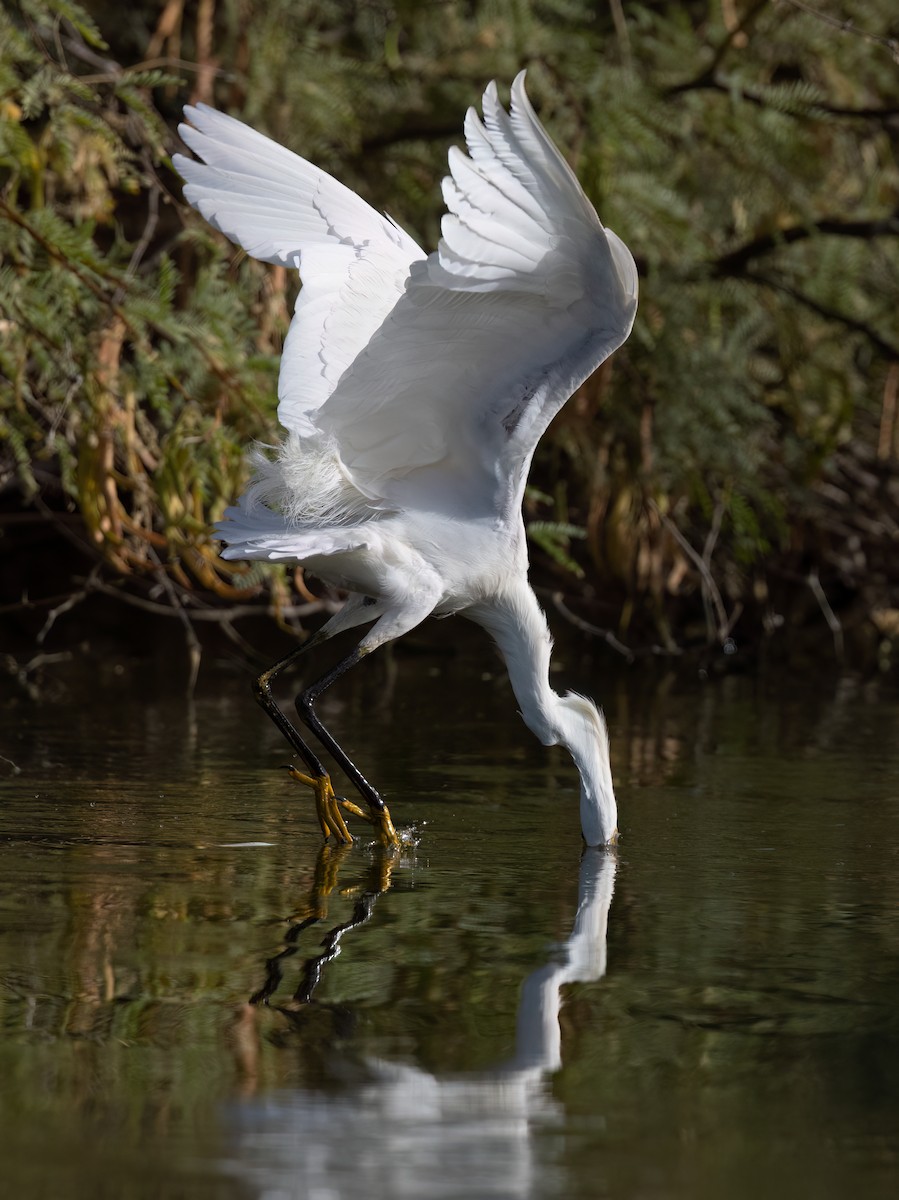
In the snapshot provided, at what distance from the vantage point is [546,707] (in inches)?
215

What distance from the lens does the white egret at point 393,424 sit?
4992 millimetres

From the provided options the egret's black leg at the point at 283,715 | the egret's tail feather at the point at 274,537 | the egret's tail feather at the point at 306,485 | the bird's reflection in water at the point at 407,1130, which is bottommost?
the bird's reflection in water at the point at 407,1130

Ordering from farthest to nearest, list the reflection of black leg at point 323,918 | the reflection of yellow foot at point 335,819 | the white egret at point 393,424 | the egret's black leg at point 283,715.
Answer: the egret's black leg at point 283,715
the reflection of yellow foot at point 335,819
the white egret at point 393,424
the reflection of black leg at point 323,918

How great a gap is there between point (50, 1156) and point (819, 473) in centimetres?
755

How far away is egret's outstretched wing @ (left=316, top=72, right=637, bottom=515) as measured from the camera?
14.7 ft

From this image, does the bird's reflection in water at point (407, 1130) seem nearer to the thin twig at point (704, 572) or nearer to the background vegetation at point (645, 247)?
the background vegetation at point (645, 247)

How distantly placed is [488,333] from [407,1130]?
2.61m

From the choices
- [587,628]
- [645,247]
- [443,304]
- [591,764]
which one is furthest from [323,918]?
[645,247]

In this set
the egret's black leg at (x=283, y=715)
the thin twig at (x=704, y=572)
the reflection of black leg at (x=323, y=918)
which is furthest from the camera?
the thin twig at (x=704, y=572)

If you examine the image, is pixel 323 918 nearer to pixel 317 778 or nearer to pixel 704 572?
pixel 317 778

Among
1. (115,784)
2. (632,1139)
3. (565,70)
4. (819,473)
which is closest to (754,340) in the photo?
(819,473)

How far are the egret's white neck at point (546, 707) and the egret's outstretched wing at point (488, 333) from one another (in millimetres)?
385

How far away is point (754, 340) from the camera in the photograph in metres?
9.59

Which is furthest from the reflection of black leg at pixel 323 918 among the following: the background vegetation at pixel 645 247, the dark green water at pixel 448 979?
the background vegetation at pixel 645 247
